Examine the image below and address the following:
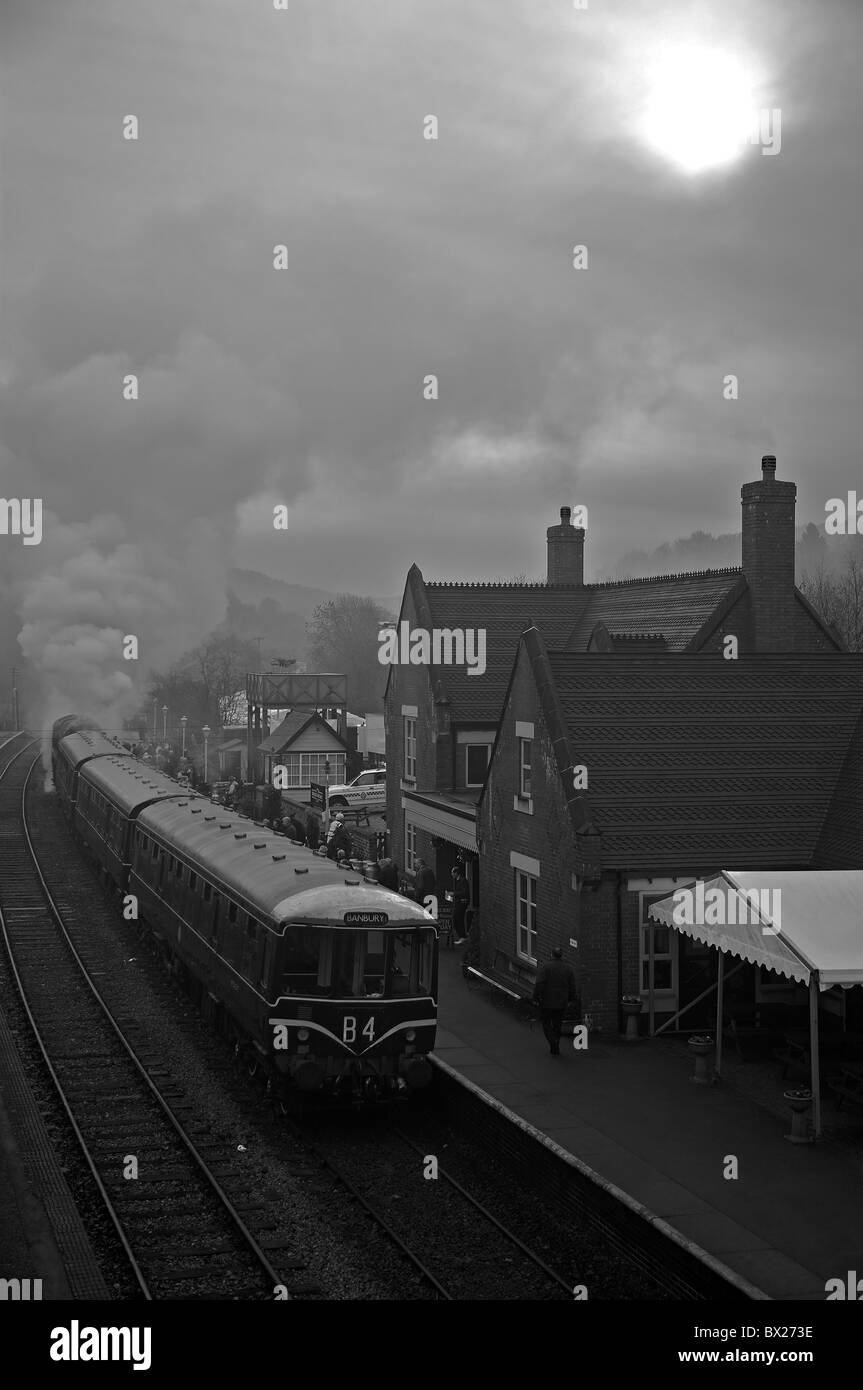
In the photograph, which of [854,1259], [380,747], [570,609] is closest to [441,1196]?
[854,1259]

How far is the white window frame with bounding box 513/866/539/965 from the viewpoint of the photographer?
78.0 ft

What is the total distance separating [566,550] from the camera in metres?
44.2

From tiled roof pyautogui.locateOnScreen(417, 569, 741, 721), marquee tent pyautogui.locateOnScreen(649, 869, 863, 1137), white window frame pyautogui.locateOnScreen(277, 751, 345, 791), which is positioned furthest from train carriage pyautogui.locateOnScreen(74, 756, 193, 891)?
marquee tent pyautogui.locateOnScreen(649, 869, 863, 1137)

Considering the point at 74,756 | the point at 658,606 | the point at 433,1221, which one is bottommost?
the point at 433,1221

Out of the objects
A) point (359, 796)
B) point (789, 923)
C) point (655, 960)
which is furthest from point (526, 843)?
point (359, 796)

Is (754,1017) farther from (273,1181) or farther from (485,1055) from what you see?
(273,1181)

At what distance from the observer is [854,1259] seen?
12.5m

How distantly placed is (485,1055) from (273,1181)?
512 cm

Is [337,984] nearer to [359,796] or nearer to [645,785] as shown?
[645,785]

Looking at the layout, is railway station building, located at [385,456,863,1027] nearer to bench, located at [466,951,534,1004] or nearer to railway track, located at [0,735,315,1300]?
bench, located at [466,951,534,1004]

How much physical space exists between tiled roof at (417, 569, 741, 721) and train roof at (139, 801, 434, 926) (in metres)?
9.85

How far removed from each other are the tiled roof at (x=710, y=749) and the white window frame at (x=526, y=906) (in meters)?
2.46

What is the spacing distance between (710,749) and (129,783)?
18355mm

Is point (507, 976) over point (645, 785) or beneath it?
beneath
